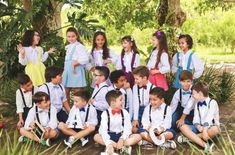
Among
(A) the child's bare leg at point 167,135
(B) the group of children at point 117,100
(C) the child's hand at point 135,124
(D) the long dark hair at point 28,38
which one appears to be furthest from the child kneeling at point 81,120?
(D) the long dark hair at point 28,38

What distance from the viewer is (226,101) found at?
23.9 ft

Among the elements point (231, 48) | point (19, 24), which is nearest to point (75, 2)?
point (19, 24)

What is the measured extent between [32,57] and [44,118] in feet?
3.82

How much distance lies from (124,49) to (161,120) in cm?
128

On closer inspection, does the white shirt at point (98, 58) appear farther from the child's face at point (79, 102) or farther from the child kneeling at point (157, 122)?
the child kneeling at point (157, 122)

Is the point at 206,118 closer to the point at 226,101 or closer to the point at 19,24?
the point at 226,101

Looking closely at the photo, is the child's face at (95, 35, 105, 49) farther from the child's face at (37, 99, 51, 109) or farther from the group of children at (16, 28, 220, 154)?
the child's face at (37, 99, 51, 109)

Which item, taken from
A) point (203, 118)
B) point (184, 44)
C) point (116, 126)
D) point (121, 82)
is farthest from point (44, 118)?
point (184, 44)

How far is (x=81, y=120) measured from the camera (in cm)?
512

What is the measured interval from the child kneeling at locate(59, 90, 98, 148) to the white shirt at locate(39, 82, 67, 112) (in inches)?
A: 17.5

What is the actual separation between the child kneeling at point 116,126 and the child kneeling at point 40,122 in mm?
662

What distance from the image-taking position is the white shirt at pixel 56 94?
545cm

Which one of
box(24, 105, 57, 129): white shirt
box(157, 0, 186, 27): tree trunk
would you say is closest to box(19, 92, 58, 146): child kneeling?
box(24, 105, 57, 129): white shirt

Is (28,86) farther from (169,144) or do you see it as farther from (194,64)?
(194,64)
